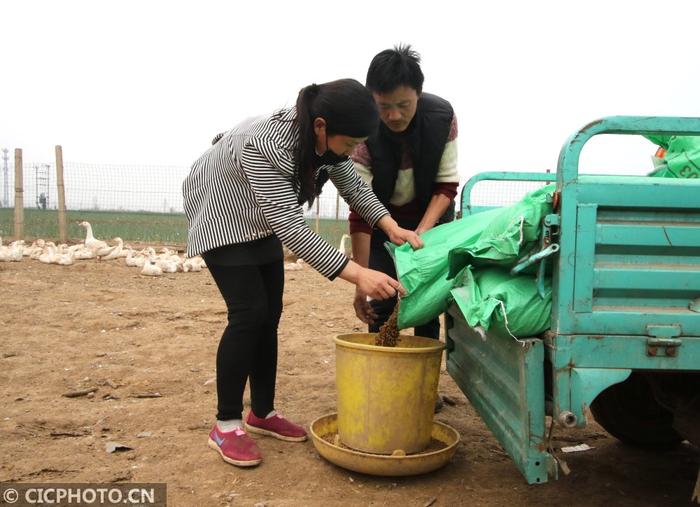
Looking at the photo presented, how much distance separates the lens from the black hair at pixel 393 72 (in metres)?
3.04

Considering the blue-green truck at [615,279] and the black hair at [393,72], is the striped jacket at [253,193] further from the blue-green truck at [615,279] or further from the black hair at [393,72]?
the blue-green truck at [615,279]

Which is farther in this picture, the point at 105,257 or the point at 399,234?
the point at 105,257

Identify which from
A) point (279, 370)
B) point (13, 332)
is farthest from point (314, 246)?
Result: point (13, 332)

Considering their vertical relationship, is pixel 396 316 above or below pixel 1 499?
above

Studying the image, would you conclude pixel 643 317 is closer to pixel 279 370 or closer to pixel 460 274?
pixel 460 274

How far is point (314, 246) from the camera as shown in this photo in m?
2.65

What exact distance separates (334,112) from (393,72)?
1.85 ft

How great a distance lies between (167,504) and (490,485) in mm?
1289

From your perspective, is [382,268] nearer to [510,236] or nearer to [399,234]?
Answer: [399,234]

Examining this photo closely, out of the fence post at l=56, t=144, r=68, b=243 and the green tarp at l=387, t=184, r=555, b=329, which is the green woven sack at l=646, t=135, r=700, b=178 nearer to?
the green tarp at l=387, t=184, r=555, b=329

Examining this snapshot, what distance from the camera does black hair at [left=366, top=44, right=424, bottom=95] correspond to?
3035mm

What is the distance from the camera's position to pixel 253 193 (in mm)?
2785

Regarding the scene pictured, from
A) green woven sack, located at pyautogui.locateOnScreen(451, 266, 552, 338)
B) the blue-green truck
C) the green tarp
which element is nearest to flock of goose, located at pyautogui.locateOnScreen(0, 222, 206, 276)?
the green tarp

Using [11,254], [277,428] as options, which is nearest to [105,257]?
[11,254]
